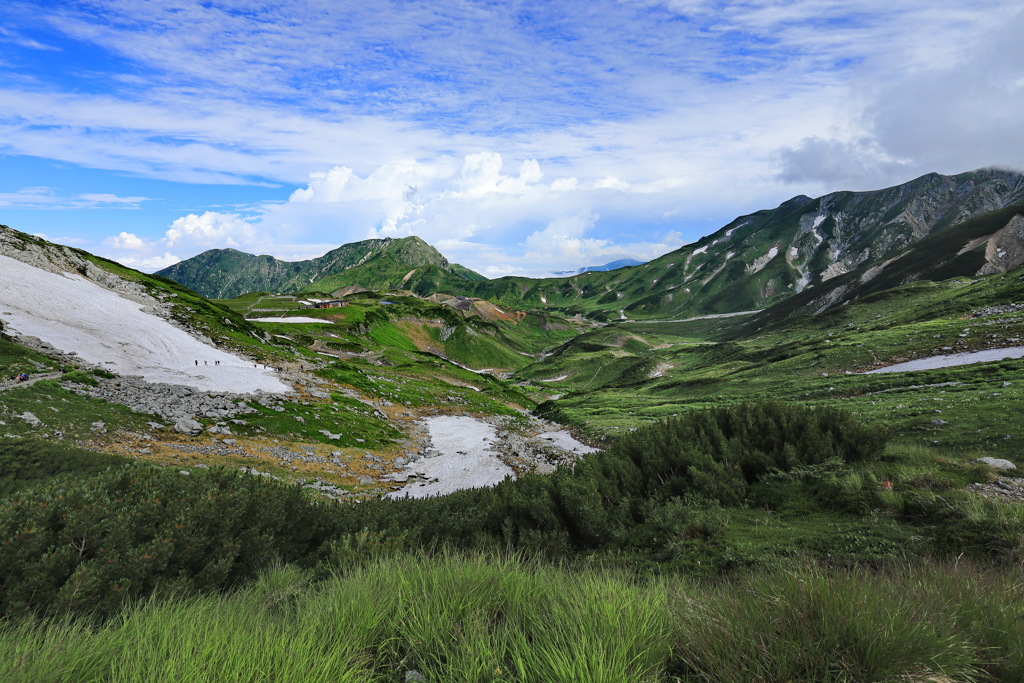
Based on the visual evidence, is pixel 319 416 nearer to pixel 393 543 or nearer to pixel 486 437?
pixel 486 437

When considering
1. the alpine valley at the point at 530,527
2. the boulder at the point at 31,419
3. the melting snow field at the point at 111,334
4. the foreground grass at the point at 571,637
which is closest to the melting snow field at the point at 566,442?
the alpine valley at the point at 530,527

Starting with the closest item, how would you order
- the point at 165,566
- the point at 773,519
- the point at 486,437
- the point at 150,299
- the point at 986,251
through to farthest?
the point at 165,566 → the point at 773,519 → the point at 486,437 → the point at 150,299 → the point at 986,251

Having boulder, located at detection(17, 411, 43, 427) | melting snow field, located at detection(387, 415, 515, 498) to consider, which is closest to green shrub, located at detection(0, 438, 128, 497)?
boulder, located at detection(17, 411, 43, 427)

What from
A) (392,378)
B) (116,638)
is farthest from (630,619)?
A: (392,378)

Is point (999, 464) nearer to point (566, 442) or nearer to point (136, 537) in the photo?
point (136, 537)

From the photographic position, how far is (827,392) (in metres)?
32.8

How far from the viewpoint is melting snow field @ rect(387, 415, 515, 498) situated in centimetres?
2050

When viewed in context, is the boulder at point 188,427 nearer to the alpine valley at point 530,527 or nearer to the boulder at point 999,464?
the alpine valley at point 530,527

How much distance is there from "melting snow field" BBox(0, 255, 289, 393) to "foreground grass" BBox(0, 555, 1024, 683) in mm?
30136

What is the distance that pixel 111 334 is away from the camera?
36.3 m

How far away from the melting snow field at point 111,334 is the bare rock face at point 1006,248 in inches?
6098

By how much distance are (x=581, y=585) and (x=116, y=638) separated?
3.92 m

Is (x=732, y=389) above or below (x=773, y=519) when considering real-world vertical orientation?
below

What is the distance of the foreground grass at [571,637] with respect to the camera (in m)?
2.88
